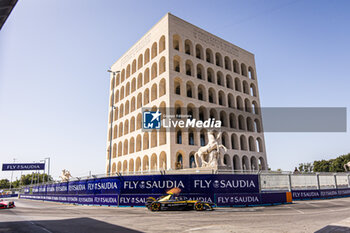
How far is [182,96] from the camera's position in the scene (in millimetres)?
41031

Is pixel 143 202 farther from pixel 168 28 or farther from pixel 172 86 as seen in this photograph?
pixel 168 28

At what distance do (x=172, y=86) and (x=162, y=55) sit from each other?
23.3 feet

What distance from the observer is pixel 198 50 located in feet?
161

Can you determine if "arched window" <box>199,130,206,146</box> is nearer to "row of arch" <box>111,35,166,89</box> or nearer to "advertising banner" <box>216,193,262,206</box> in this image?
"row of arch" <box>111,35,166,89</box>

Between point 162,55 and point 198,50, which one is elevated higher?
point 198,50

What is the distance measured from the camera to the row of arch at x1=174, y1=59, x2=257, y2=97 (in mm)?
45938

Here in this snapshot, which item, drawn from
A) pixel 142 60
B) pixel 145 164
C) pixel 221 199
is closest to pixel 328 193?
pixel 221 199

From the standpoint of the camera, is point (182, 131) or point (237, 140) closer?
point (182, 131)

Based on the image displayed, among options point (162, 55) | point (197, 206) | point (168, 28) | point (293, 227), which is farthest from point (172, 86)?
point (293, 227)

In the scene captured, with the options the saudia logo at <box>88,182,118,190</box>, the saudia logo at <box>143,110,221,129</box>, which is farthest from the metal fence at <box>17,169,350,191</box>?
the saudia logo at <box>143,110,221,129</box>

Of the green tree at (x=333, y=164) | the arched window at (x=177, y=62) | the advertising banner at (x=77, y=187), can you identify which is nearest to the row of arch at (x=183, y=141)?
the arched window at (x=177, y=62)

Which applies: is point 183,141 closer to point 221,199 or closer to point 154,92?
point 154,92

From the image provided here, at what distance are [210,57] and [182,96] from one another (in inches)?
543

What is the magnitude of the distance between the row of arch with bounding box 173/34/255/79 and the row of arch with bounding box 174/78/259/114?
20.4ft
